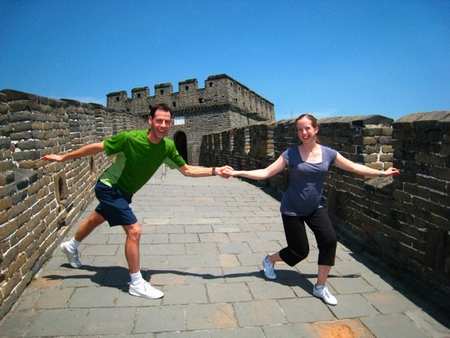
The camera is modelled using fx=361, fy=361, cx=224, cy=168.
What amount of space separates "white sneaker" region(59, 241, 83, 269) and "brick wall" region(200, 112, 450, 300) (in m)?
3.53

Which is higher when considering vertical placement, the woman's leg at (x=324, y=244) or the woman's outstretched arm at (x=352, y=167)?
the woman's outstretched arm at (x=352, y=167)

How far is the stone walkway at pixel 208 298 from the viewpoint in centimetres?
288

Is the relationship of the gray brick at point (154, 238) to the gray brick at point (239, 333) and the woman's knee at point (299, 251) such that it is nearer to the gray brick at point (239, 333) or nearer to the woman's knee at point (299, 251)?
the woman's knee at point (299, 251)

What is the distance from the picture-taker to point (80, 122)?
6934 millimetres

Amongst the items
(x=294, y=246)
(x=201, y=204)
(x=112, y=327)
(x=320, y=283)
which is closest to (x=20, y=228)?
(x=112, y=327)

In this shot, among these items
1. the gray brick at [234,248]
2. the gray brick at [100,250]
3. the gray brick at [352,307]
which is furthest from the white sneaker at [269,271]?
the gray brick at [100,250]

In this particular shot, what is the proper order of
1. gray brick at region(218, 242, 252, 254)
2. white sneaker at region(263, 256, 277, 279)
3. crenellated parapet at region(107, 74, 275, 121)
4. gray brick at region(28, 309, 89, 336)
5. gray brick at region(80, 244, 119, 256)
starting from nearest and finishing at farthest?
1. gray brick at region(28, 309, 89, 336)
2. white sneaker at region(263, 256, 277, 279)
3. gray brick at region(80, 244, 119, 256)
4. gray brick at region(218, 242, 252, 254)
5. crenellated parapet at region(107, 74, 275, 121)

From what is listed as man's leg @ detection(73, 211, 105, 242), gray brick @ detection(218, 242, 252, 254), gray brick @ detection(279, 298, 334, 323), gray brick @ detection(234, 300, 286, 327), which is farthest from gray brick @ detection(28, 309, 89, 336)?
gray brick @ detection(218, 242, 252, 254)

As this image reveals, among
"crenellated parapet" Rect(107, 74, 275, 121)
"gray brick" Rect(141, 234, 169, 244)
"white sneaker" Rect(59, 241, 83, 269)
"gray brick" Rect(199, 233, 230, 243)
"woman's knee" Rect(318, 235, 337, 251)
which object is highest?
"crenellated parapet" Rect(107, 74, 275, 121)

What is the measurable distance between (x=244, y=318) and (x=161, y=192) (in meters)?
6.21

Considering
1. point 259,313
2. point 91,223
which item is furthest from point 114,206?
point 259,313

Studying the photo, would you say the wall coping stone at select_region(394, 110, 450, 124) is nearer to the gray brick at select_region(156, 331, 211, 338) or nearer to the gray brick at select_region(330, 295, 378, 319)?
the gray brick at select_region(330, 295, 378, 319)

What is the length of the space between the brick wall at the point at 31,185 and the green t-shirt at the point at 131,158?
33.6 inches

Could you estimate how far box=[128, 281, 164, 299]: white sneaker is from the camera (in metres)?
3.32
